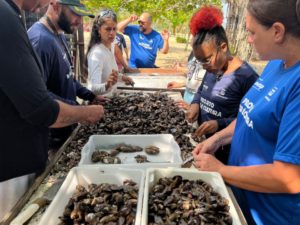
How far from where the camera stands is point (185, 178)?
A: 5.95ft

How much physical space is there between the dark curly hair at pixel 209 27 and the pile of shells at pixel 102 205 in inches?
63.5

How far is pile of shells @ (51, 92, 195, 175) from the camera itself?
2.38m

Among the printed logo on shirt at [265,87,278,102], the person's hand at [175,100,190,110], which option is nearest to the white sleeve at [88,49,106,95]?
the person's hand at [175,100,190,110]

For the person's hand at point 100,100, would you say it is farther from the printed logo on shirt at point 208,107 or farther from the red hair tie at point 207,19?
the red hair tie at point 207,19

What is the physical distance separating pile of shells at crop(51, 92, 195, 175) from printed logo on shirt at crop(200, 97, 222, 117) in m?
0.25

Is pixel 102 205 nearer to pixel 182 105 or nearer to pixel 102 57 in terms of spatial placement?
pixel 182 105

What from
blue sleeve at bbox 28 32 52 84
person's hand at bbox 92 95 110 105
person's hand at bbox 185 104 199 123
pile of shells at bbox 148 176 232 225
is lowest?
person's hand at bbox 92 95 110 105

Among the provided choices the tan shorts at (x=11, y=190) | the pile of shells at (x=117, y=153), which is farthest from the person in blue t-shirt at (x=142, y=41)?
the tan shorts at (x=11, y=190)

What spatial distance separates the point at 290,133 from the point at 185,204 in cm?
64

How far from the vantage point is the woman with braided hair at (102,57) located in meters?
3.79

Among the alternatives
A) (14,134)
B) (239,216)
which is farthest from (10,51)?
(239,216)

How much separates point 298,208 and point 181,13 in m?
8.63

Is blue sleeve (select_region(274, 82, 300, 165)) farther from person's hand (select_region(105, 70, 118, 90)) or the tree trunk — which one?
the tree trunk

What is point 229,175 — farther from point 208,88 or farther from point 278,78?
point 208,88
